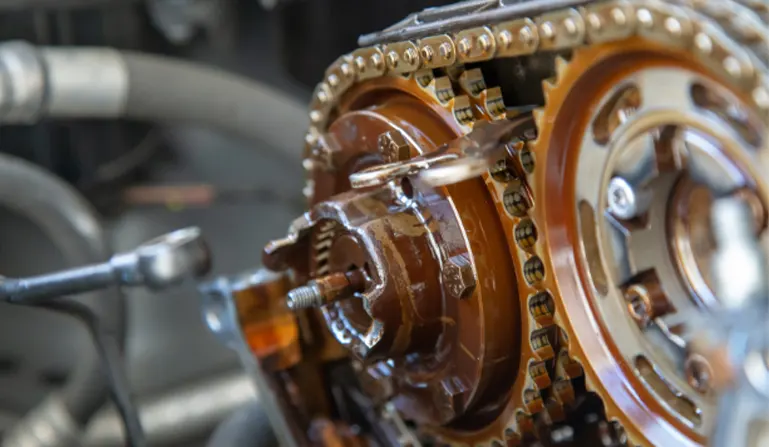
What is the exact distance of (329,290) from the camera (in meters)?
0.64

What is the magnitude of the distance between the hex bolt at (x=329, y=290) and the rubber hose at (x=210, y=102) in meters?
0.68

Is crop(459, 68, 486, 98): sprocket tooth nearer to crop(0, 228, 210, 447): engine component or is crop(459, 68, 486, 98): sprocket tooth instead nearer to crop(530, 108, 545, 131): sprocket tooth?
crop(530, 108, 545, 131): sprocket tooth

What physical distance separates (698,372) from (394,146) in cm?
29

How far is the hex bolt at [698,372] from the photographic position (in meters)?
0.47

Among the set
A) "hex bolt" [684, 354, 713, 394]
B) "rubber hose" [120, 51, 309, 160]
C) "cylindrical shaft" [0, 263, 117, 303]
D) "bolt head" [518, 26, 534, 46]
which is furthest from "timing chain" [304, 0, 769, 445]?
"rubber hose" [120, 51, 309, 160]

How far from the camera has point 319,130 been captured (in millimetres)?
784

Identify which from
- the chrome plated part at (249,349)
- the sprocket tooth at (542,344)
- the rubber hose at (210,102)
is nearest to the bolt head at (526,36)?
the sprocket tooth at (542,344)

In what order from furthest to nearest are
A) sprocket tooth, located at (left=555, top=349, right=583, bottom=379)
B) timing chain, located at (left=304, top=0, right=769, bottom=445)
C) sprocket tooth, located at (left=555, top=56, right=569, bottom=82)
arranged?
1. sprocket tooth, located at (left=555, top=349, right=583, bottom=379)
2. sprocket tooth, located at (left=555, top=56, right=569, bottom=82)
3. timing chain, located at (left=304, top=0, right=769, bottom=445)

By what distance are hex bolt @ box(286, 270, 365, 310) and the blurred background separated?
2.56 feet

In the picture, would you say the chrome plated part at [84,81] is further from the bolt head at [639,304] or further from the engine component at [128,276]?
the bolt head at [639,304]

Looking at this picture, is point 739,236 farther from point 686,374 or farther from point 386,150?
point 386,150

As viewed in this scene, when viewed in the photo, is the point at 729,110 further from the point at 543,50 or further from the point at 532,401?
the point at 532,401

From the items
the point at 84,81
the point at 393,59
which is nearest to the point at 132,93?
the point at 84,81

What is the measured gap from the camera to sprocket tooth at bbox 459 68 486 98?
0.62 metres
